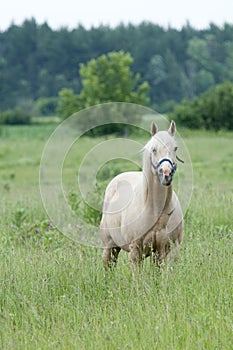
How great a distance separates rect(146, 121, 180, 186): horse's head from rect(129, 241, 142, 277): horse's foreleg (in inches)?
27.0

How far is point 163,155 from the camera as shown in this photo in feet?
18.2

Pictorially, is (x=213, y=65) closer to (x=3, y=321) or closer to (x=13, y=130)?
(x=13, y=130)

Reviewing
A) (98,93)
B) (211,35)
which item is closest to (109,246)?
(98,93)

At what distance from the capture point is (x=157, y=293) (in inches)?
227

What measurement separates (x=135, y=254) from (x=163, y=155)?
101cm

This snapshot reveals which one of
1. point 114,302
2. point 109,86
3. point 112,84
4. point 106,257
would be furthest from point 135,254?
point 112,84

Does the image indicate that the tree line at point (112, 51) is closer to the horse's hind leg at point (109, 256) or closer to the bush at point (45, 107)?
the bush at point (45, 107)

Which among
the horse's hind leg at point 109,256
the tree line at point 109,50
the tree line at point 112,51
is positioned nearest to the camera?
the horse's hind leg at point 109,256

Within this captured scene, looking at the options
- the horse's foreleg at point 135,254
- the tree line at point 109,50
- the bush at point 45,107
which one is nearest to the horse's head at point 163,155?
the horse's foreleg at point 135,254

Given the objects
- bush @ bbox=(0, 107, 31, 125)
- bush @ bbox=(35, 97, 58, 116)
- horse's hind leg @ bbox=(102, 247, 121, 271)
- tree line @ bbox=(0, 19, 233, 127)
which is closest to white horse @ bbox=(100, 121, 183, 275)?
horse's hind leg @ bbox=(102, 247, 121, 271)

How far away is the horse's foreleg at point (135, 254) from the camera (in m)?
6.04

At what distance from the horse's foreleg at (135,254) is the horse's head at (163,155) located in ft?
2.25

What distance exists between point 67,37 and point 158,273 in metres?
100

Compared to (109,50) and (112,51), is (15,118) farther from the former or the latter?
(109,50)
